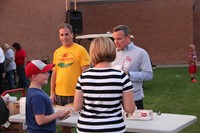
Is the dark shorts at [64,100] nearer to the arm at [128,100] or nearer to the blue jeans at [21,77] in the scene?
the arm at [128,100]

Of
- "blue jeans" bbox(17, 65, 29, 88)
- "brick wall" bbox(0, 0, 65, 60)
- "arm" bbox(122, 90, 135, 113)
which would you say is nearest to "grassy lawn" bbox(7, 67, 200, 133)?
"blue jeans" bbox(17, 65, 29, 88)

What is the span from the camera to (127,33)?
468cm

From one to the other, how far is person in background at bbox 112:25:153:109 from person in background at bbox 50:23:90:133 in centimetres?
69

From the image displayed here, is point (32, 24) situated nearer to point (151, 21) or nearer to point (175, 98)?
point (151, 21)

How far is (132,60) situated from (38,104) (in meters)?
1.54

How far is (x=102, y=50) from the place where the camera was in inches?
128

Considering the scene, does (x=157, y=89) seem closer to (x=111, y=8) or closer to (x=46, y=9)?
(x=46, y=9)

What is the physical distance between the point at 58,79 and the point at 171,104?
16.2 feet

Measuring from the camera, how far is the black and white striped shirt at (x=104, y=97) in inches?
128

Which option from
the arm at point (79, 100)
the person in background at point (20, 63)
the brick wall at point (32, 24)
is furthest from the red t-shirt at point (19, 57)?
the arm at point (79, 100)

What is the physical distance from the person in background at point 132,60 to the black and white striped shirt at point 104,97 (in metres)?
1.36

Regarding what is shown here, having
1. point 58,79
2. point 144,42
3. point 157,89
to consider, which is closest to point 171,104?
point 157,89

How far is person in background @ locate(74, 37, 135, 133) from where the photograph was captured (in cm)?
326

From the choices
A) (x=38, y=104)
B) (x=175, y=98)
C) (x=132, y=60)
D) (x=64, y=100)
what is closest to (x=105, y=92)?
(x=38, y=104)
